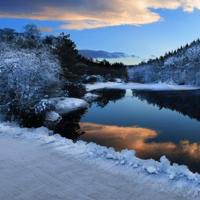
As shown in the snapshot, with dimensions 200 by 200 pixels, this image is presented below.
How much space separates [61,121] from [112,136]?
5.23 meters

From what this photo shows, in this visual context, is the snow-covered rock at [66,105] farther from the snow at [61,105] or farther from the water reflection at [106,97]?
the water reflection at [106,97]

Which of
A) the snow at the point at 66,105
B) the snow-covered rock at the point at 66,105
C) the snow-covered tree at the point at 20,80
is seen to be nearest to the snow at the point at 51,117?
the snow-covered tree at the point at 20,80

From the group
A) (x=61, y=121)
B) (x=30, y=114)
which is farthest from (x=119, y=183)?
(x=61, y=121)

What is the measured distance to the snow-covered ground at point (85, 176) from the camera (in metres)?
8.52

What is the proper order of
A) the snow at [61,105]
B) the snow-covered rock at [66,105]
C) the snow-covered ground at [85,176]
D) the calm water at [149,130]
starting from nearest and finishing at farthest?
the snow-covered ground at [85,176] → the calm water at [149,130] → the snow at [61,105] → the snow-covered rock at [66,105]

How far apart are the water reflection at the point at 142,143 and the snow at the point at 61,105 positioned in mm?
2696

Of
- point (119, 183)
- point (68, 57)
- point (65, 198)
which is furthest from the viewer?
point (68, 57)

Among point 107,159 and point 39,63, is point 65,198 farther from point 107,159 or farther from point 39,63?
point 39,63

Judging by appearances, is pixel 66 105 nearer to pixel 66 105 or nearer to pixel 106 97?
pixel 66 105

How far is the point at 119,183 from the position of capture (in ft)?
30.1

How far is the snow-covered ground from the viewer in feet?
27.9

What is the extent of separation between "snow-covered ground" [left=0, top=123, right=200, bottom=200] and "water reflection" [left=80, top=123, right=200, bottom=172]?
12.3ft

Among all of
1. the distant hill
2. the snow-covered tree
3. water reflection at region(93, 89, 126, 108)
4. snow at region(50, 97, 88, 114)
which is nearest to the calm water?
snow at region(50, 97, 88, 114)

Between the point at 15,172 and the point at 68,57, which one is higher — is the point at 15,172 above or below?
below
